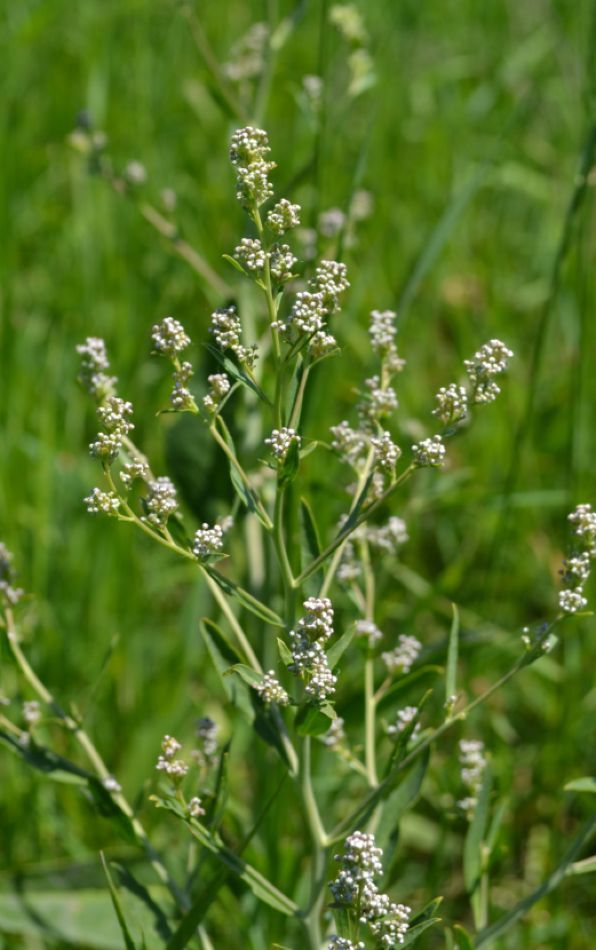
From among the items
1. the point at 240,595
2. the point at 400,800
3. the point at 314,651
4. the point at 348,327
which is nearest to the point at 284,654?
the point at 314,651

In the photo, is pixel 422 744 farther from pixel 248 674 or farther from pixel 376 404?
pixel 376 404

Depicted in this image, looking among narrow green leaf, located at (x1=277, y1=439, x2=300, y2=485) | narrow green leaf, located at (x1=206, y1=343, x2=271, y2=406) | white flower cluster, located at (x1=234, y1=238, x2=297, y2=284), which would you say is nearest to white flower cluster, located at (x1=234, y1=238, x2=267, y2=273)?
white flower cluster, located at (x1=234, y1=238, x2=297, y2=284)

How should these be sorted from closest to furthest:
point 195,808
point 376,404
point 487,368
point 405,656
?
point 487,368 < point 195,808 < point 376,404 < point 405,656

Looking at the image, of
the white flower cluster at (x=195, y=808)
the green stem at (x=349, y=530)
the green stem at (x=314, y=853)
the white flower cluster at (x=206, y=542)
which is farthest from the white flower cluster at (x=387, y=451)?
the white flower cluster at (x=195, y=808)

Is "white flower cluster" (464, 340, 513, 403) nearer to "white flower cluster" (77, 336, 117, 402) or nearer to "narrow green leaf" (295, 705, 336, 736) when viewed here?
"narrow green leaf" (295, 705, 336, 736)

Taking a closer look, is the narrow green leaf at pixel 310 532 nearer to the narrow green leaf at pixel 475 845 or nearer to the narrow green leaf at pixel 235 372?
the narrow green leaf at pixel 235 372

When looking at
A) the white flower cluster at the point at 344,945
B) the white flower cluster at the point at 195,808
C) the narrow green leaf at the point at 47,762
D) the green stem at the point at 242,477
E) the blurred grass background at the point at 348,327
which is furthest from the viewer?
the blurred grass background at the point at 348,327
